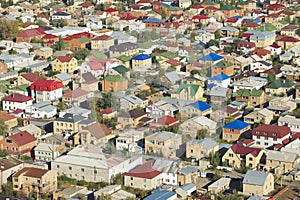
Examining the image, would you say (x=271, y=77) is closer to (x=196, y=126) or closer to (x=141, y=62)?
(x=141, y=62)

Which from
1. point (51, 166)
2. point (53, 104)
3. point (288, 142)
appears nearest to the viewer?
point (51, 166)

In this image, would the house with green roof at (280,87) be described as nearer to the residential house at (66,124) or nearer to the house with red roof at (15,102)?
the residential house at (66,124)

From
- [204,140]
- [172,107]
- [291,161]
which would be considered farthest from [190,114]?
[291,161]

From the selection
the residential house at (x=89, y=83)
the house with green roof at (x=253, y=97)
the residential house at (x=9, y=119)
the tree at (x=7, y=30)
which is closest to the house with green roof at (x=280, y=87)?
the house with green roof at (x=253, y=97)

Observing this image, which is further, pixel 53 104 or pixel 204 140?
pixel 53 104

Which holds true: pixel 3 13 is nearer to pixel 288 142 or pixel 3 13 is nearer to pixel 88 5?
pixel 88 5

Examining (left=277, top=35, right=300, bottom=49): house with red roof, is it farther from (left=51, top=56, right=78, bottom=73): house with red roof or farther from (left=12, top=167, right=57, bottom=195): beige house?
(left=12, top=167, right=57, bottom=195): beige house
